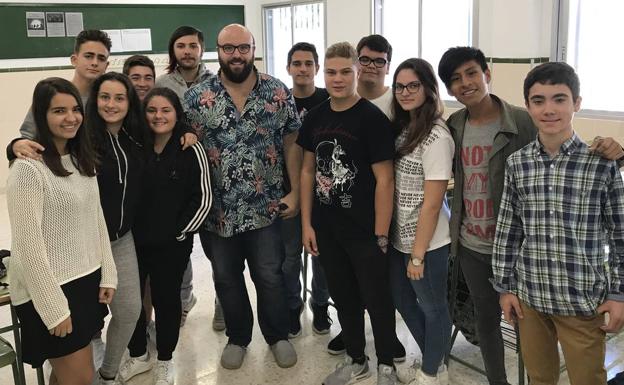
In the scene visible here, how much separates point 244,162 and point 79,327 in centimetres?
95

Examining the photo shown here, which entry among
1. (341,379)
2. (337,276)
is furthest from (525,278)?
(341,379)

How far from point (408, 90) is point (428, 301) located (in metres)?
0.84

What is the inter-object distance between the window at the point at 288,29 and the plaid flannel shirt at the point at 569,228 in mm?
5377

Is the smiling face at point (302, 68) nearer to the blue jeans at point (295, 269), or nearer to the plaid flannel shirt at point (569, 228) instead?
the blue jeans at point (295, 269)

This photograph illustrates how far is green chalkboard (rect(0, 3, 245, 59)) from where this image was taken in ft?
20.0

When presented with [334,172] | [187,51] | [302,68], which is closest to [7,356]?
[334,172]

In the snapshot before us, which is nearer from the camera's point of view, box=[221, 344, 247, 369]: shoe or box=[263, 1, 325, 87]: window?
box=[221, 344, 247, 369]: shoe

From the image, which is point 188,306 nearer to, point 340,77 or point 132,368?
point 132,368

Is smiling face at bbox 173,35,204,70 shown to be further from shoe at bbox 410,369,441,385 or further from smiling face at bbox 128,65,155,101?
shoe at bbox 410,369,441,385

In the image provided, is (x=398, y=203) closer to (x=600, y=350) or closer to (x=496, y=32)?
(x=600, y=350)

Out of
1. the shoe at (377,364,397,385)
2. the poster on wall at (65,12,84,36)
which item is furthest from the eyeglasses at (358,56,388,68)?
the poster on wall at (65,12,84,36)

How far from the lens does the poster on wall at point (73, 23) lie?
6.39 m

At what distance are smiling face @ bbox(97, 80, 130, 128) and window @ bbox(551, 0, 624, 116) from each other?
380 centimetres

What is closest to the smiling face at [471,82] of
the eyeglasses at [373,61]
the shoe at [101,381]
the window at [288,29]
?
the eyeglasses at [373,61]
